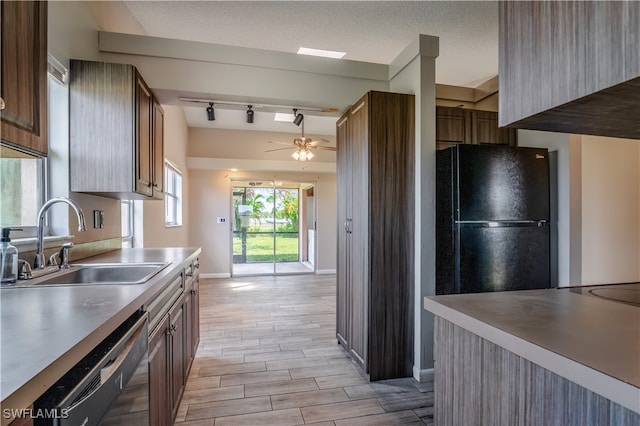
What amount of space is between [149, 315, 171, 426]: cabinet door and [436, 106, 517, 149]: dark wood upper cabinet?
2528 millimetres

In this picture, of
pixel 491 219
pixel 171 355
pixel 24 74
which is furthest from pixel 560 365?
pixel 491 219

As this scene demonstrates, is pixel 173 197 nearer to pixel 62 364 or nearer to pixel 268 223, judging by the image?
pixel 268 223

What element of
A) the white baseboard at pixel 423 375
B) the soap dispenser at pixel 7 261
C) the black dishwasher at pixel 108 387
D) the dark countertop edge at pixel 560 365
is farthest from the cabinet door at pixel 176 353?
the white baseboard at pixel 423 375

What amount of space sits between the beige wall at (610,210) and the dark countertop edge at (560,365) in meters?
2.57

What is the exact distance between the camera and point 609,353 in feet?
2.31

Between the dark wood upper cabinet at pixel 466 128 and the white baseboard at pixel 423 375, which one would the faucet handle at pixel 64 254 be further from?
the dark wood upper cabinet at pixel 466 128

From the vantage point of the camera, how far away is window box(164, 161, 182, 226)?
5.16 metres

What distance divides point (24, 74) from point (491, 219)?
9.18 feet

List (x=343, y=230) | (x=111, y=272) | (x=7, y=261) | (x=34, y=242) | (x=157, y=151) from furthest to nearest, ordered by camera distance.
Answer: (x=343, y=230) → (x=157, y=151) → (x=111, y=272) → (x=34, y=242) → (x=7, y=261)

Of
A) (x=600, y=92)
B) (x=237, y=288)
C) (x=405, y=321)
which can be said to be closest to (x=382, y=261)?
(x=405, y=321)

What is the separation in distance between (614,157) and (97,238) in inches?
176

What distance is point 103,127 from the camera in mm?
2182

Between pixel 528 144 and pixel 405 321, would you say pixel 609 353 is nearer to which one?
pixel 405 321

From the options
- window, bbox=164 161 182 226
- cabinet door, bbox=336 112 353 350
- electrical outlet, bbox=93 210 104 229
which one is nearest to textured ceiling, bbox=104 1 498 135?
cabinet door, bbox=336 112 353 350
